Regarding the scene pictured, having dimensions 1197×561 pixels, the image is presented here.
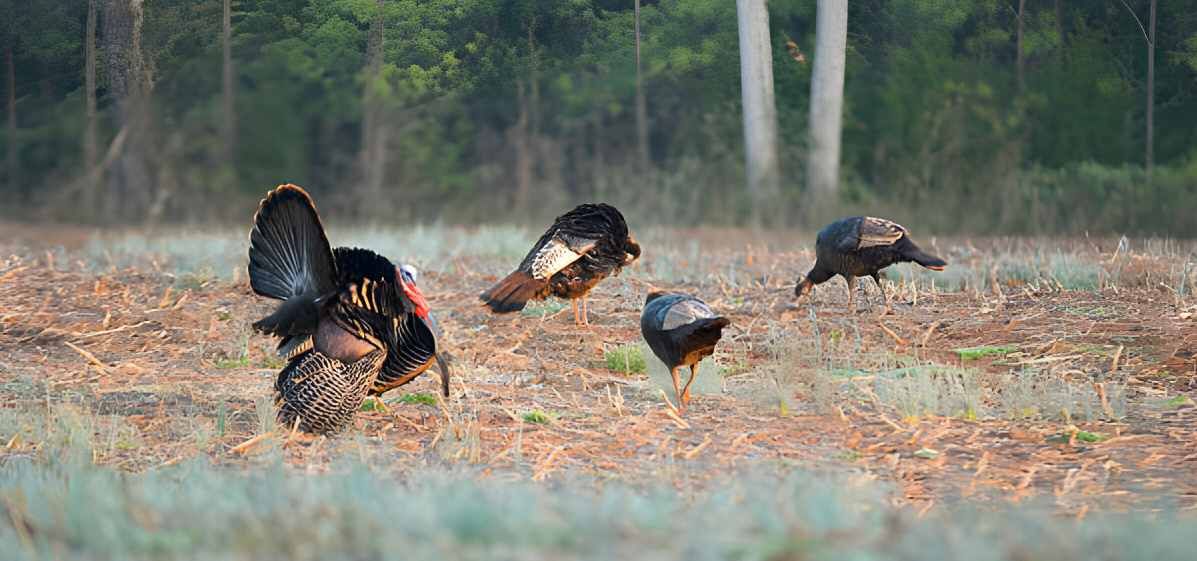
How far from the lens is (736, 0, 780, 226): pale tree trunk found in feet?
48.9

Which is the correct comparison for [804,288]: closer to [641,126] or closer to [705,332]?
[705,332]

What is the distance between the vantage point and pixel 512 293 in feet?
23.6

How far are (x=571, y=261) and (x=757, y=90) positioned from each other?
26.6 ft

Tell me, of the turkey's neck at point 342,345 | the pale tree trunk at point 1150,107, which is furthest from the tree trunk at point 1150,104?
the turkey's neck at point 342,345

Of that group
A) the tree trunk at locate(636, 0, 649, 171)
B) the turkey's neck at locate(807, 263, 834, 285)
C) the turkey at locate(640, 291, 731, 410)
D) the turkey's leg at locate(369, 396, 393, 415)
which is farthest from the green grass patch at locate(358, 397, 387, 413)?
the tree trunk at locate(636, 0, 649, 171)

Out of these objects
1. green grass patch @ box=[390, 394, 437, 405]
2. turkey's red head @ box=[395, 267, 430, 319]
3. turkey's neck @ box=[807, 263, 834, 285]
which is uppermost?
turkey's red head @ box=[395, 267, 430, 319]

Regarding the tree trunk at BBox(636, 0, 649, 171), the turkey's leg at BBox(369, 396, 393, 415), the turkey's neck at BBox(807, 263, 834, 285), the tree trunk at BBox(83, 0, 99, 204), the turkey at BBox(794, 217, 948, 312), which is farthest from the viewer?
the tree trunk at BBox(636, 0, 649, 171)

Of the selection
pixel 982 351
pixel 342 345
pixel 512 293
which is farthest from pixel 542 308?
pixel 342 345

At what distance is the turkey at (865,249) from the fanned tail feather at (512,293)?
193 cm

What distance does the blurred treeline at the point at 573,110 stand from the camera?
1198 centimetres

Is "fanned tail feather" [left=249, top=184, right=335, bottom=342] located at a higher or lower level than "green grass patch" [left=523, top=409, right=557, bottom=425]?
higher

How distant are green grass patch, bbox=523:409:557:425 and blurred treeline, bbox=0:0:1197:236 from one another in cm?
688

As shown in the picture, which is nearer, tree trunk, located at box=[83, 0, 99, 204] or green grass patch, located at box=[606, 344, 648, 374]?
green grass patch, located at box=[606, 344, 648, 374]

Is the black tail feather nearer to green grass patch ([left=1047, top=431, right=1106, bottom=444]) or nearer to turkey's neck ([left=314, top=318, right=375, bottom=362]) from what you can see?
turkey's neck ([left=314, top=318, right=375, bottom=362])
